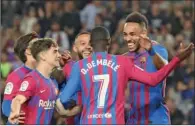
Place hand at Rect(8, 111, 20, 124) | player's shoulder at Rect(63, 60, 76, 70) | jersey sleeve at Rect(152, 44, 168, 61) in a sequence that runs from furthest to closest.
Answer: player's shoulder at Rect(63, 60, 76, 70)
jersey sleeve at Rect(152, 44, 168, 61)
hand at Rect(8, 111, 20, 124)

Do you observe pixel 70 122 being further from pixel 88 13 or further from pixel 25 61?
pixel 88 13

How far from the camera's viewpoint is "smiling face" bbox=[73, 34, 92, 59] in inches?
381

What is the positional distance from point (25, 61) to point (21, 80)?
354 millimetres

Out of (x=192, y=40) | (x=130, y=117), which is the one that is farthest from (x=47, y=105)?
(x=192, y=40)

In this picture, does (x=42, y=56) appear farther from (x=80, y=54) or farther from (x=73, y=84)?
(x=80, y=54)

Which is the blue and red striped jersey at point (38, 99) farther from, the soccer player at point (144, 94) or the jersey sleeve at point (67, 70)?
the soccer player at point (144, 94)

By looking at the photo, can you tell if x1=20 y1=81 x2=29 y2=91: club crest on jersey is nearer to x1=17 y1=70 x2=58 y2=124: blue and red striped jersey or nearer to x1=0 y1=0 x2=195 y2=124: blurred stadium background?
x1=17 y1=70 x2=58 y2=124: blue and red striped jersey

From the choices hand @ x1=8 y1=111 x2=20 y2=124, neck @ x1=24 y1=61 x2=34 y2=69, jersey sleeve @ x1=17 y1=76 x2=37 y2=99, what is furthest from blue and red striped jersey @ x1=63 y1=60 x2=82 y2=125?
hand @ x1=8 y1=111 x2=20 y2=124

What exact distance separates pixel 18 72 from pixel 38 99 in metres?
0.69

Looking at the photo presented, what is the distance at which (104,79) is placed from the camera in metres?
8.57

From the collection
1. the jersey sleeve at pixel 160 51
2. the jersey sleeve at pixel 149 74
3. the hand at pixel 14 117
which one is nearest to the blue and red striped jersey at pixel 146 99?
the jersey sleeve at pixel 160 51

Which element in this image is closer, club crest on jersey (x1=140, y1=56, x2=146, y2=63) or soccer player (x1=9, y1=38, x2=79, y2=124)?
soccer player (x1=9, y1=38, x2=79, y2=124)

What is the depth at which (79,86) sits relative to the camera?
8664 mm

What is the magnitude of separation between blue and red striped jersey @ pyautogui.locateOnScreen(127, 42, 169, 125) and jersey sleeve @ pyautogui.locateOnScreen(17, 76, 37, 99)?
145cm
